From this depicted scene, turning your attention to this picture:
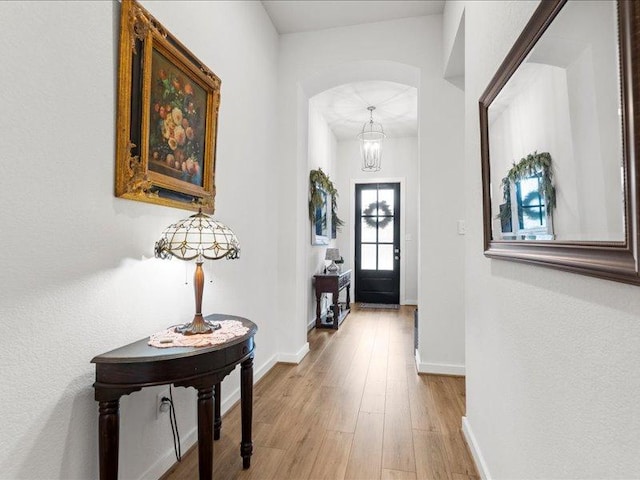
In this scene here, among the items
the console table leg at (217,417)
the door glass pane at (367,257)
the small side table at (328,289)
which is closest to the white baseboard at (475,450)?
the console table leg at (217,417)

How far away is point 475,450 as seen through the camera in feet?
5.85

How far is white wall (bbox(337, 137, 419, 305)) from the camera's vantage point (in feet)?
20.7

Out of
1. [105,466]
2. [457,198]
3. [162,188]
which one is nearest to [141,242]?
[162,188]

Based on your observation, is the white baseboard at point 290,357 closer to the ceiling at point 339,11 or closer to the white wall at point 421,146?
the white wall at point 421,146

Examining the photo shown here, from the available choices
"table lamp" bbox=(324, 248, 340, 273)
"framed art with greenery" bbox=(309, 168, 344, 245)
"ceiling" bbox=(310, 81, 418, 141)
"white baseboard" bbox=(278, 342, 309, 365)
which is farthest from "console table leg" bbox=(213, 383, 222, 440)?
"ceiling" bbox=(310, 81, 418, 141)

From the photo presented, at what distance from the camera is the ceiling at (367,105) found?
14.3 ft

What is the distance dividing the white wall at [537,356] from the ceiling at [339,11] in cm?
119

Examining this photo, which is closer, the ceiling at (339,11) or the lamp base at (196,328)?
the lamp base at (196,328)

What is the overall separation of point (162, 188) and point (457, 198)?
7.71 ft

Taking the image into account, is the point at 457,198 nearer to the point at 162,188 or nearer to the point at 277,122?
the point at 277,122

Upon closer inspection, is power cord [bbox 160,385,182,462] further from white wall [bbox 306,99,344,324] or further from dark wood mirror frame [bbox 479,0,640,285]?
white wall [bbox 306,99,344,324]

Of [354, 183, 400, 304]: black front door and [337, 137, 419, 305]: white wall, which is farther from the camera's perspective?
[354, 183, 400, 304]: black front door

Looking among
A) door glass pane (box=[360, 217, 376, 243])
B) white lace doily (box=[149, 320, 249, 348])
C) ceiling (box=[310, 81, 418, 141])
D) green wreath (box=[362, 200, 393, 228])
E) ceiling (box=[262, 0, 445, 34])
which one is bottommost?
white lace doily (box=[149, 320, 249, 348])

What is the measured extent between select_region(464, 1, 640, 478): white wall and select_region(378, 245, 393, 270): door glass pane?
14.8ft
